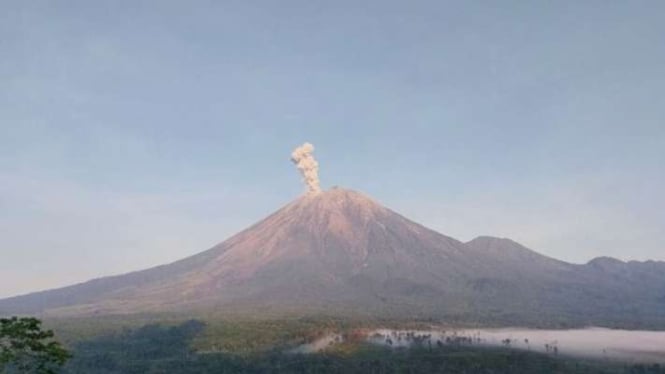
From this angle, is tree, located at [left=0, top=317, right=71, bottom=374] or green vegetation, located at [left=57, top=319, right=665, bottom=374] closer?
tree, located at [left=0, top=317, right=71, bottom=374]

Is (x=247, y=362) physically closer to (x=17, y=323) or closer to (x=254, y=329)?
(x=254, y=329)

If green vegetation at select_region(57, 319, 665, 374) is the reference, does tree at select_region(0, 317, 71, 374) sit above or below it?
above

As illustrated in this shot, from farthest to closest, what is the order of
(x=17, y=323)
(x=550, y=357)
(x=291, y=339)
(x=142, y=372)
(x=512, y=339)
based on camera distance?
(x=512, y=339)
(x=291, y=339)
(x=550, y=357)
(x=142, y=372)
(x=17, y=323)

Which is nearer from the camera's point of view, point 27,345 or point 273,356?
point 27,345

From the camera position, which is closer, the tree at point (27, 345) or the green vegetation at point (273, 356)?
the tree at point (27, 345)

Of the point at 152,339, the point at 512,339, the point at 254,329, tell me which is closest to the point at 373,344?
the point at 254,329

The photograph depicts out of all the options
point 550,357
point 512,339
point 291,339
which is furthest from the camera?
point 512,339

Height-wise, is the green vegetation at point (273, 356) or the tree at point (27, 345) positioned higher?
the tree at point (27, 345)

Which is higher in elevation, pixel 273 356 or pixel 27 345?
pixel 27 345
